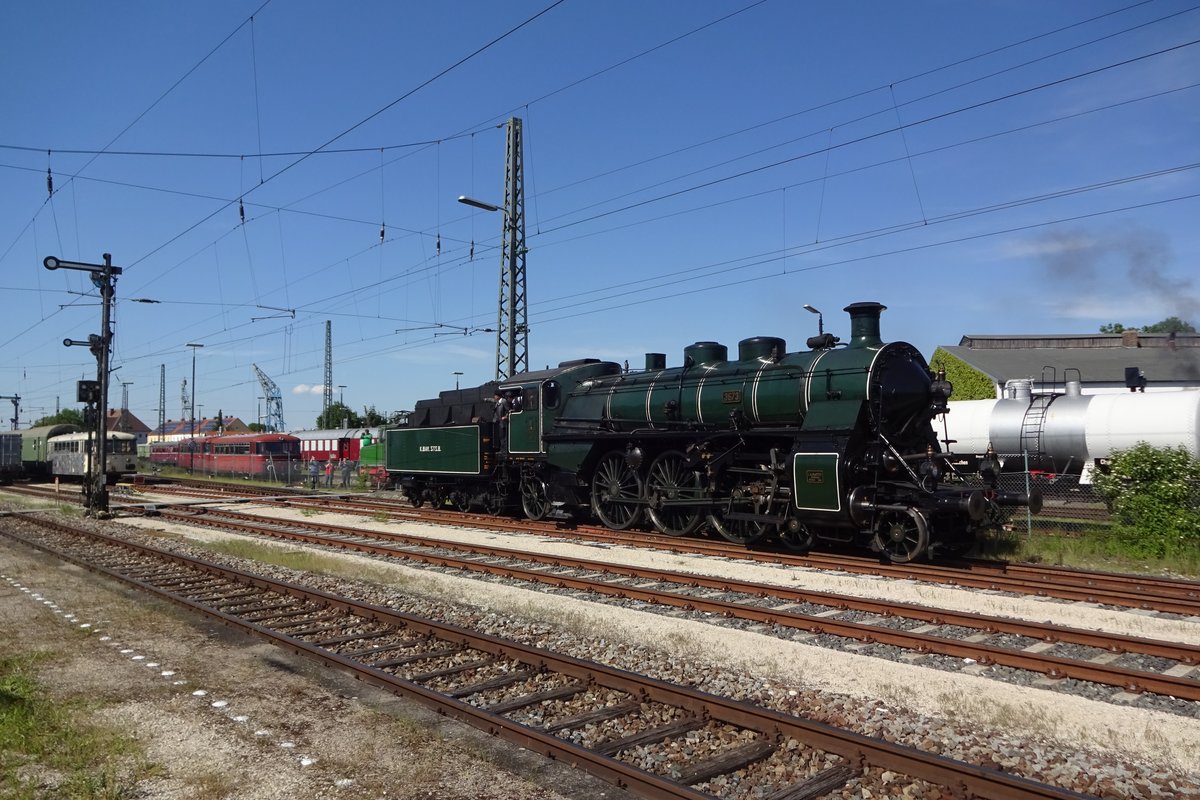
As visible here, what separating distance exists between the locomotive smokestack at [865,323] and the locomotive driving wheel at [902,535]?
9.42ft

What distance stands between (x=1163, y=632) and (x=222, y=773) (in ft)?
28.6

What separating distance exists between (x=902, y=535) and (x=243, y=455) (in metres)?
45.1

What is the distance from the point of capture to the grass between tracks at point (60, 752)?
183 inches

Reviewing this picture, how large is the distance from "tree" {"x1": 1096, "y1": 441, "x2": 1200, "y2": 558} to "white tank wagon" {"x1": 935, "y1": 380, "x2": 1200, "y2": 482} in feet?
10.7

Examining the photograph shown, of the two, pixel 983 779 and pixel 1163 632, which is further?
pixel 1163 632

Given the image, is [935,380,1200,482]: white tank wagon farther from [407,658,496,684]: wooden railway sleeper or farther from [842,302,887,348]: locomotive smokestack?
[407,658,496,684]: wooden railway sleeper

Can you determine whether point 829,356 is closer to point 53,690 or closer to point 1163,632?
point 1163,632

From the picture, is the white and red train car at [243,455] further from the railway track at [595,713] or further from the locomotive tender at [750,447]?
the railway track at [595,713]

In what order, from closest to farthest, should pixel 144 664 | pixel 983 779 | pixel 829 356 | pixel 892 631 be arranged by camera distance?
pixel 983 779, pixel 144 664, pixel 892 631, pixel 829 356

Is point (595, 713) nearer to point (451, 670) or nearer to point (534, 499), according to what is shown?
point (451, 670)

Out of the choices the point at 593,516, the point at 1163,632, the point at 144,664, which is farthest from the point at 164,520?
the point at 1163,632

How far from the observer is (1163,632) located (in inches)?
332

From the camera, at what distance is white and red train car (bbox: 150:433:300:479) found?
45.7 meters

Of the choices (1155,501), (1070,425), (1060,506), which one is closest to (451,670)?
(1155,501)
